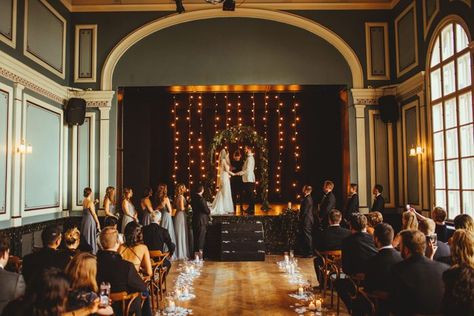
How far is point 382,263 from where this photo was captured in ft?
11.9

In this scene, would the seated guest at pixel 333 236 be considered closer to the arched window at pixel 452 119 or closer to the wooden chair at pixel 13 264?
the arched window at pixel 452 119

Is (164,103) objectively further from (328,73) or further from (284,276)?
(284,276)

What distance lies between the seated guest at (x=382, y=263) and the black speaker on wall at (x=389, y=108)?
19.3ft

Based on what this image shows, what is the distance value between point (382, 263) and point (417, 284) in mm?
672

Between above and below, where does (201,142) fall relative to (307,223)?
above

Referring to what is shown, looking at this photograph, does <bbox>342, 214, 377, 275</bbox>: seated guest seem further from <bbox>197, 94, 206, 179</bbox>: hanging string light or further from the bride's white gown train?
<bbox>197, 94, 206, 179</bbox>: hanging string light

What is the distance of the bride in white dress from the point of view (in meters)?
10.2

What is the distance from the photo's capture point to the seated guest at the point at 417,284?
2.95 meters

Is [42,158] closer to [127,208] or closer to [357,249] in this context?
[127,208]

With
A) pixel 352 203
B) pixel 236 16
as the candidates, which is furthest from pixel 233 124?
pixel 352 203

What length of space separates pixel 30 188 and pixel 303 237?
5.32 meters

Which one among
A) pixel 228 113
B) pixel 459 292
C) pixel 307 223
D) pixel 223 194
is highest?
pixel 228 113

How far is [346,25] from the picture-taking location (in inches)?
380

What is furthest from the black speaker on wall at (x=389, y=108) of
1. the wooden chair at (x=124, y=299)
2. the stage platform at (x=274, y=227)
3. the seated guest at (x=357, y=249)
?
the wooden chair at (x=124, y=299)
